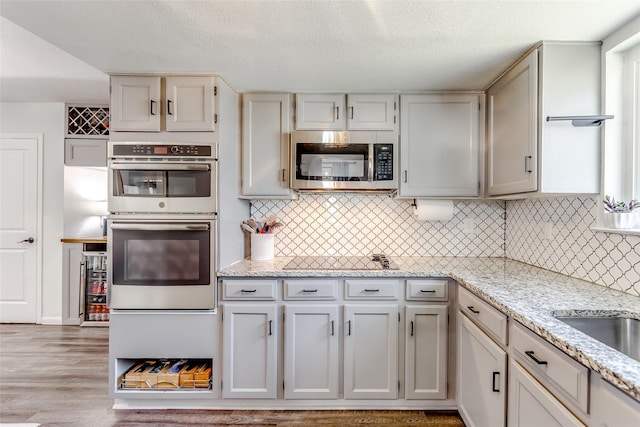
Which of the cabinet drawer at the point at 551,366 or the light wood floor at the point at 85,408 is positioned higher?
the cabinet drawer at the point at 551,366

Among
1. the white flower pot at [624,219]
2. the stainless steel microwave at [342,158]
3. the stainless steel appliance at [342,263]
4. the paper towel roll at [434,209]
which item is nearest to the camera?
the white flower pot at [624,219]

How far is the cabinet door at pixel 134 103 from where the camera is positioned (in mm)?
2074

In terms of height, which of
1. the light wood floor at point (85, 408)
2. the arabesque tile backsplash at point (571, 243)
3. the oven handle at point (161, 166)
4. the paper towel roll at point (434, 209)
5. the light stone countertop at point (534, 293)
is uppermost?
the oven handle at point (161, 166)

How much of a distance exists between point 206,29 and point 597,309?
7.03 ft

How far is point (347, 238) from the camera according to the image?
2.65 meters

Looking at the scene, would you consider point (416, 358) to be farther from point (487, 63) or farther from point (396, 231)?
point (487, 63)

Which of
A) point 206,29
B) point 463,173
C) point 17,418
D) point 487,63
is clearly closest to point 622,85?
point 487,63

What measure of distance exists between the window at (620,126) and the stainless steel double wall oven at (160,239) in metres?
2.24

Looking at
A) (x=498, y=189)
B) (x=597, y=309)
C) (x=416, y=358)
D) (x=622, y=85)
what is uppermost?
(x=622, y=85)

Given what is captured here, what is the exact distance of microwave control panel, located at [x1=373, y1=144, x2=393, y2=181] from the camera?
2.26m

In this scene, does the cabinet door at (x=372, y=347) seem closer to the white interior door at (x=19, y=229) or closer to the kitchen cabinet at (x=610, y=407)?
the kitchen cabinet at (x=610, y=407)

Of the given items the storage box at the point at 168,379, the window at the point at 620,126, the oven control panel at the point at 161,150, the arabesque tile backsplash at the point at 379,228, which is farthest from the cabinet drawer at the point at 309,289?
the window at the point at 620,126

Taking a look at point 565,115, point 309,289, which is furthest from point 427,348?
point 565,115

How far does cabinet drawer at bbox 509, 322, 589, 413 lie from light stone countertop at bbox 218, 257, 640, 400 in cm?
5
